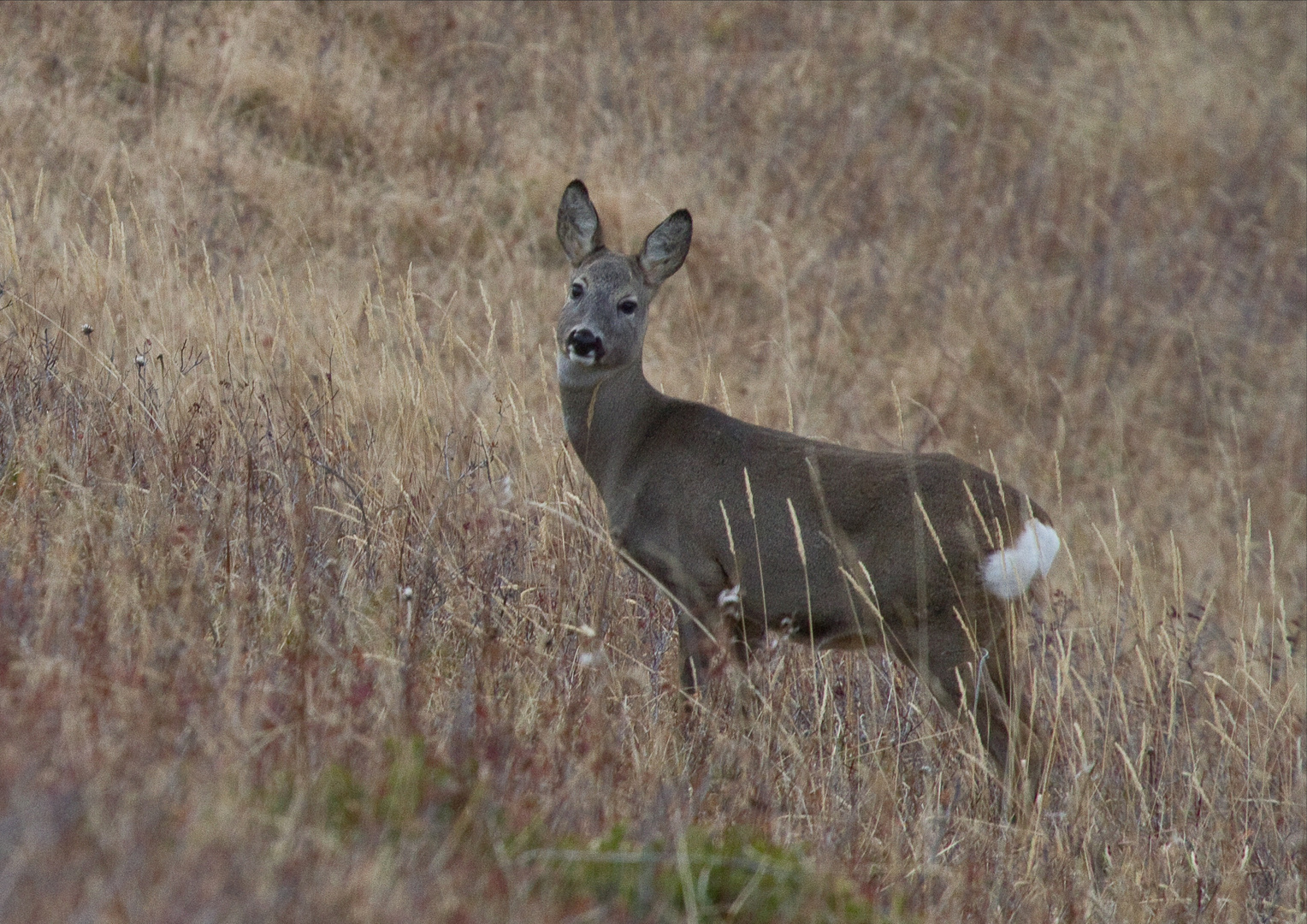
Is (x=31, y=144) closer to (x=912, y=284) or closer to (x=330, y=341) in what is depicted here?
(x=330, y=341)

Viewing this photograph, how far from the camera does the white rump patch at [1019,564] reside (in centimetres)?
523

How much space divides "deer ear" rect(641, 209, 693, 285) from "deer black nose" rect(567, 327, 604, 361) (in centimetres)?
57

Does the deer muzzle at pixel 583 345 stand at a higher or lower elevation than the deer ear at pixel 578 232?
lower

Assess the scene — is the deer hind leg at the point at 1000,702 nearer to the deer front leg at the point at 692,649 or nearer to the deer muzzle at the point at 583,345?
the deer front leg at the point at 692,649

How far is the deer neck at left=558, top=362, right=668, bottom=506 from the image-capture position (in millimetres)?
5777

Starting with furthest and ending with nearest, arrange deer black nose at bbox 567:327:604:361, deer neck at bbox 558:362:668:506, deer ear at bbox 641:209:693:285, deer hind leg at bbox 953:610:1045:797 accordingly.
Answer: deer ear at bbox 641:209:693:285 < deer neck at bbox 558:362:668:506 < deer black nose at bbox 567:327:604:361 < deer hind leg at bbox 953:610:1045:797

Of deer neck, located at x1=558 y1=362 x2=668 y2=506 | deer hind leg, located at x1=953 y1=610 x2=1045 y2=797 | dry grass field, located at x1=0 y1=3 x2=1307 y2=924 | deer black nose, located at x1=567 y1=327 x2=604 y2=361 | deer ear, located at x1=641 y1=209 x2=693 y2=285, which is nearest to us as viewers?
dry grass field, located at x1=0 y1=3 x2=1307 y2=924

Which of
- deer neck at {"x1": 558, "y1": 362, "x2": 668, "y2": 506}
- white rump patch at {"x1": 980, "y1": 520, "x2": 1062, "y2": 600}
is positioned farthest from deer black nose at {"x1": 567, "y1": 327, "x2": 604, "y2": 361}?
white rump patch at {"x1": 980, "y1": 520, "x2": 1062, "y2": 600}

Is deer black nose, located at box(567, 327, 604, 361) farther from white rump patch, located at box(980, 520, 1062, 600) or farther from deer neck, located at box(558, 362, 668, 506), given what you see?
white rump patch, located at box(980, 520, 1062, 600)

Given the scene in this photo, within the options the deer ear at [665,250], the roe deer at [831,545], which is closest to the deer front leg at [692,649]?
the roe deer at [831,545]


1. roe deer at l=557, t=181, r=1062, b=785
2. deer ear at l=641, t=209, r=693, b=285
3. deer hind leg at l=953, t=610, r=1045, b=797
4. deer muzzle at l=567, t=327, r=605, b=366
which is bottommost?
deer hind leg at l=953, t=610, r=1045, b=797

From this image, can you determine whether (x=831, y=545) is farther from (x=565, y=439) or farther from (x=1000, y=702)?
(x=565, y=439)

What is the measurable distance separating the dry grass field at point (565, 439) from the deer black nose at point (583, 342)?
556 millimetres

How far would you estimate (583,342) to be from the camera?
5605 millimetres
